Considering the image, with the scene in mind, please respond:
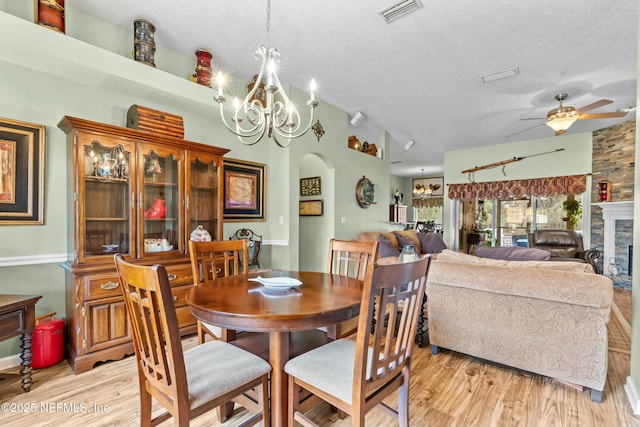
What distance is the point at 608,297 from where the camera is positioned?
1.85 metres

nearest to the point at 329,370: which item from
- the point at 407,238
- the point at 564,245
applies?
the point at 407,238

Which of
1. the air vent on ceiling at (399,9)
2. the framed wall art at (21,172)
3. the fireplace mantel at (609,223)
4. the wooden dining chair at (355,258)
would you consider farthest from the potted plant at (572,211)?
the framed wall art at (21,172)

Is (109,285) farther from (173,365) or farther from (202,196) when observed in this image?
(173,365)

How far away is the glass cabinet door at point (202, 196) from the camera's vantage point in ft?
9.45

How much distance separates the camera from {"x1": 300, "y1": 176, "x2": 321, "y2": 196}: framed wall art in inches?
192

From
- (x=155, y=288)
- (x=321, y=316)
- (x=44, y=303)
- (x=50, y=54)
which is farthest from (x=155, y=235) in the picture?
Answer: (x=321, y=316)

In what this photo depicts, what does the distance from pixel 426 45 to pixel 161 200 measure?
9.54ft

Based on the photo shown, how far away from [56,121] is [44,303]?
56.9 inches

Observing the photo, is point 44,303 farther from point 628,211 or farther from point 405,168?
point 405,168

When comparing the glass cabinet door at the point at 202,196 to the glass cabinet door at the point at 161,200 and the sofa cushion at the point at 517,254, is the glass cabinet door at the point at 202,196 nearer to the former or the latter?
the glass cabinet door at the point at 161,200

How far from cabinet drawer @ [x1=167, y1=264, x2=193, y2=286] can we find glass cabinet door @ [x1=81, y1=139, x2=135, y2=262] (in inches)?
14.4

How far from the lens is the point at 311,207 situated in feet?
16.2

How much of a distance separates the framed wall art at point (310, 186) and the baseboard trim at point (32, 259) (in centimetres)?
323

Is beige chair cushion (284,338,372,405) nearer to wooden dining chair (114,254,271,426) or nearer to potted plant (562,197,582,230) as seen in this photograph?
wooden dining chair (114,254,271,426)
